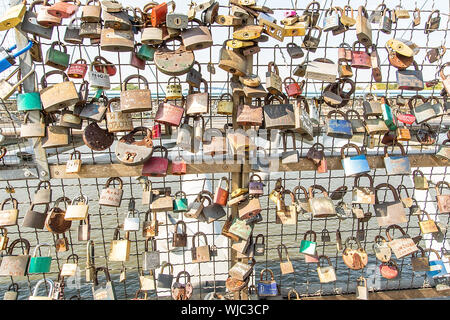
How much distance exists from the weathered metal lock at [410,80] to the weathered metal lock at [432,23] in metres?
0.42

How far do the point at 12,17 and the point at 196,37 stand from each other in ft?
3.75

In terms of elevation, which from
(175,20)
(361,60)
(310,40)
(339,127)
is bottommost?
(339,127)

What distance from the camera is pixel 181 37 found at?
2117mm

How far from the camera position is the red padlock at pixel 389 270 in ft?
8.17

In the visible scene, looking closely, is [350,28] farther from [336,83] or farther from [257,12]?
[257,12]

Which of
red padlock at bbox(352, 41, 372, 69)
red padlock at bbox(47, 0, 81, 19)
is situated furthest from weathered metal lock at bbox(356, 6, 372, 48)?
red padlock at bbox(47, 0, 81, 19)

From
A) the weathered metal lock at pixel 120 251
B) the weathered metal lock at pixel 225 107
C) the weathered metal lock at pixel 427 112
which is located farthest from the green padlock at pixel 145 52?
the weathered metal lock at pixel 427 112

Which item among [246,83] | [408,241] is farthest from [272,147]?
[408,241]

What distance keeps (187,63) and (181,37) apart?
0.20m

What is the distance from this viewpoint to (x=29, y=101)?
2143 millimetres

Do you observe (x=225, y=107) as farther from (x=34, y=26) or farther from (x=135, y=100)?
(x=34, y=26)

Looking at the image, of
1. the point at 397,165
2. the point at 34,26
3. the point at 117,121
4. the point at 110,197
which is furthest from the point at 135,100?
the point at 397,165

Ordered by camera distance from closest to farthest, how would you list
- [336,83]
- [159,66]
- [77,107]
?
[159,66] → [77,107] → [336,83]

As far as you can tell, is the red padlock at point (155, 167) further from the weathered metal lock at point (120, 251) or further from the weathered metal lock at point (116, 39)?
the weathered metal lock at point (116, 39)
